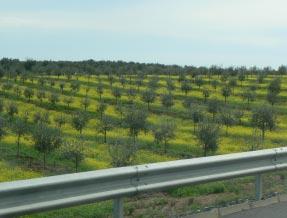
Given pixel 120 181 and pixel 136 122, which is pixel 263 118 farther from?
pixel 120 181

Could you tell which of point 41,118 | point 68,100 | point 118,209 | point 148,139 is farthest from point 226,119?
point 118,209

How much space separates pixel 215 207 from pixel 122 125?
55918 mm

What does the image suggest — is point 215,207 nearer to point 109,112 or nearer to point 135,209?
point 135,209

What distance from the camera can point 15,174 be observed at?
116 ft

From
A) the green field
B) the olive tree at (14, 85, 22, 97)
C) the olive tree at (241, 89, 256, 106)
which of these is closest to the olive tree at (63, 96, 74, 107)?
the green field

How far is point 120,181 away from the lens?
6.89 meters

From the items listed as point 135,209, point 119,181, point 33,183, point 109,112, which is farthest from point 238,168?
point 109,112

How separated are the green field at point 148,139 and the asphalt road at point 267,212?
87cm

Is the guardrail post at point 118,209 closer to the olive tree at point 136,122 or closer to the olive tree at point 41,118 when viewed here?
the olive tree at point 136,122

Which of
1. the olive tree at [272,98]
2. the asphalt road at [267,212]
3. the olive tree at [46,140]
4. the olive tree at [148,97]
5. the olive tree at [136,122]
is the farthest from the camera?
the olive tree at [148,97]

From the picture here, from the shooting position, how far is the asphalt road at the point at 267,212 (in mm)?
8008

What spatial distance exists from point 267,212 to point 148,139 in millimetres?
47722

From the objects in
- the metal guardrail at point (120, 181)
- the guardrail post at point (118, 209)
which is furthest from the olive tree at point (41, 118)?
the guardrail post at point (118, 209)

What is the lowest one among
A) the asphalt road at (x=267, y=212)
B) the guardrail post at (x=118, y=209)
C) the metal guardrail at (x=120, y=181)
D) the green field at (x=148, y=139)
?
the green field at (x=148, y=139)
